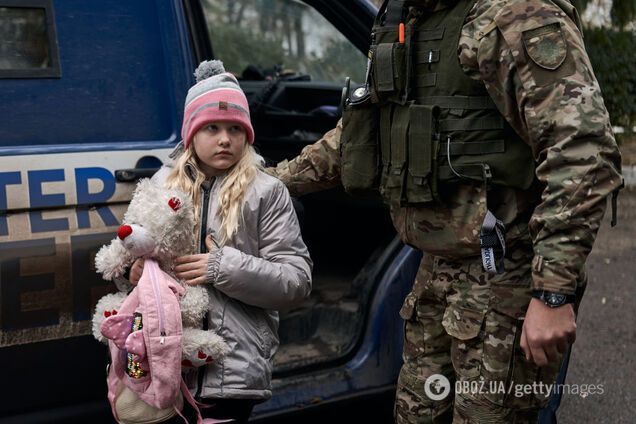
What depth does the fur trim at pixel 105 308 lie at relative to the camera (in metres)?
2.10

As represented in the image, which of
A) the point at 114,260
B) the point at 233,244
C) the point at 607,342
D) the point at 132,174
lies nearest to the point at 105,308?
the point at 114,260

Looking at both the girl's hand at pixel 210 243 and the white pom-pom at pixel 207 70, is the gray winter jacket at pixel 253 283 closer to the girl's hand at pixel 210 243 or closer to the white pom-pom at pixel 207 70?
the girl's hand at pixel 210 243

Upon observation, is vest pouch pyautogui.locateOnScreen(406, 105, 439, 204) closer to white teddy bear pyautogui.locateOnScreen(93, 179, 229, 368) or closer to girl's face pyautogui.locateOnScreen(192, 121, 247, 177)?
girl's face pyautogui.locateOnScreen(192, 121, 247, 177)

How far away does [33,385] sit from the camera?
2287 mm

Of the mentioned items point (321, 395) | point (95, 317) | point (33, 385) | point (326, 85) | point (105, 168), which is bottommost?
point (321, 395)

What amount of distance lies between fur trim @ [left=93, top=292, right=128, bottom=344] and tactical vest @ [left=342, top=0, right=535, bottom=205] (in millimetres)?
759

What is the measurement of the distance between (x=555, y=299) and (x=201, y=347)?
2.77 feet

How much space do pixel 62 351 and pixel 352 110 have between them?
1041 mm

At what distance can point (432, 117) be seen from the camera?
210 cm

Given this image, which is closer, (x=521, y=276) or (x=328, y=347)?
(x=521, y=276)

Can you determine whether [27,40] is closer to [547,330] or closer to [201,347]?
[201,347]

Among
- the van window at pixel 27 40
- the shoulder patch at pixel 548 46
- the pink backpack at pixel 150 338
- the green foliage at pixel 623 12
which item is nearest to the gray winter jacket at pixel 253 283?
the pink backpack at pixel 150 338

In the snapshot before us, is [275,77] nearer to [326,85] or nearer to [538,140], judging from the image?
[326,85]

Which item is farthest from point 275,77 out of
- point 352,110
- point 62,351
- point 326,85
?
point 62,351
